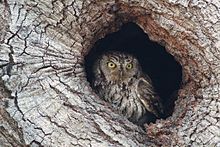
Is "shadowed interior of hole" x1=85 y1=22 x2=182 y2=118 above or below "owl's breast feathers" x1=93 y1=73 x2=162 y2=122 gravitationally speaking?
above

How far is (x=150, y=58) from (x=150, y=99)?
537mm

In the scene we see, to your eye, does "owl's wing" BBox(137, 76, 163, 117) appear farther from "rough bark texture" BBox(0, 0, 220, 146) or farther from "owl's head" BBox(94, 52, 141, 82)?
"rough bark texture" BBox(0, 0, 220, 146)

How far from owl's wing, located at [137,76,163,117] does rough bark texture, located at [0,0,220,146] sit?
865 millimetres

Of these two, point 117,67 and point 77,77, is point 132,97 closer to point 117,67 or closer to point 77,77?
point 117,67

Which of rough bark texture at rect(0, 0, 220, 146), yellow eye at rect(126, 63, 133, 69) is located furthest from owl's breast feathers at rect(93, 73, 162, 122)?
rough bark texture at rect(0, 0, 220, 146)

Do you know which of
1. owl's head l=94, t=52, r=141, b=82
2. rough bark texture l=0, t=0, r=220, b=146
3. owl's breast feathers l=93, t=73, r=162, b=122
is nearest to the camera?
rough bark texture l=0, t=0, r=220, b=146

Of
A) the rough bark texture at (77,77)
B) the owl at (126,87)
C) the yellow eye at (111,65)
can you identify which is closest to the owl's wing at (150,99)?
the owl at (126,87)

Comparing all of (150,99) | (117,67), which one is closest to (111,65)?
(117,67)

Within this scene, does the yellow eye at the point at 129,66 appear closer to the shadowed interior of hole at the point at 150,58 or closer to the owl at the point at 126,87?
the owl at the point at 126,87

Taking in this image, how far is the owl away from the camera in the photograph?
13.2 feet

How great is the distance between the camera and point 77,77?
308 cm

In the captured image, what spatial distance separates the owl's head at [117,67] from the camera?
4.12 metres

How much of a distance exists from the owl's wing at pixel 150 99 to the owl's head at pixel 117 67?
0.46 feet

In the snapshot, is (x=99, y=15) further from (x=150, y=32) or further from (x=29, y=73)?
(x=29, y=73)
